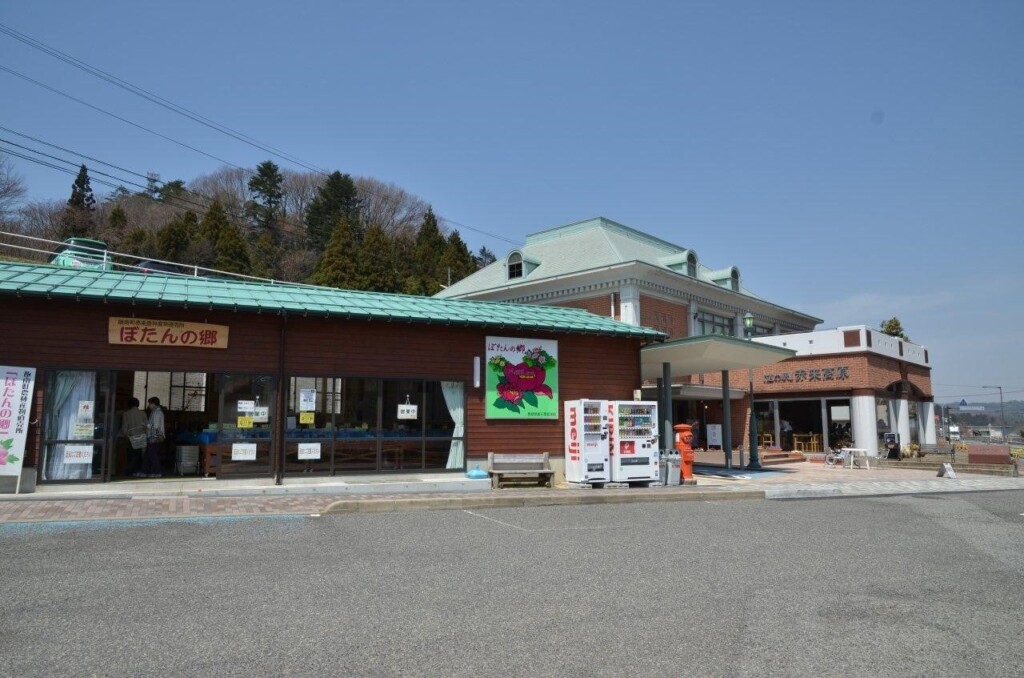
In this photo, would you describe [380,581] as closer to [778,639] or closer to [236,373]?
[778,639]

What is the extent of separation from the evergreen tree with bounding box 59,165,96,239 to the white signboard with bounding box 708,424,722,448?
137 ft

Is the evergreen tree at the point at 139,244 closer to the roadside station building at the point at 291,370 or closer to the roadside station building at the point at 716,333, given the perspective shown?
the roadside station building at the point at 716,333

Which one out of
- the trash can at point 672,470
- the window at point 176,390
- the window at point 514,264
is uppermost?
the window at point 514,264

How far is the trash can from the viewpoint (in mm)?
17906

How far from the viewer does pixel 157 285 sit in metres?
14.5

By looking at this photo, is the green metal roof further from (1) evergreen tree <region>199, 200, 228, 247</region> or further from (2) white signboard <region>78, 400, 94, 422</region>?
(1) evergreen tree <region>199, 200, 228, 247</region>

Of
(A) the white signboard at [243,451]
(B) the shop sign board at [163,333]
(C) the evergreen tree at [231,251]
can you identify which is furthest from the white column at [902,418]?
(C) the evergreen tree at [231,251]

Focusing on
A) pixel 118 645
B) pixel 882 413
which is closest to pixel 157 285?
pixel 118 645

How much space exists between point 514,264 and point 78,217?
Result: 3626 centimetres

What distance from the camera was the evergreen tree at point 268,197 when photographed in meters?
60.8

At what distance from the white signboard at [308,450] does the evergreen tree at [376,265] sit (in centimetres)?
3390

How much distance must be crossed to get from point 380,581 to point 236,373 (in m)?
8.77

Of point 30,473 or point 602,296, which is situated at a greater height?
point 602,296

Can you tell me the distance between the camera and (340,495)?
14.3 meters
